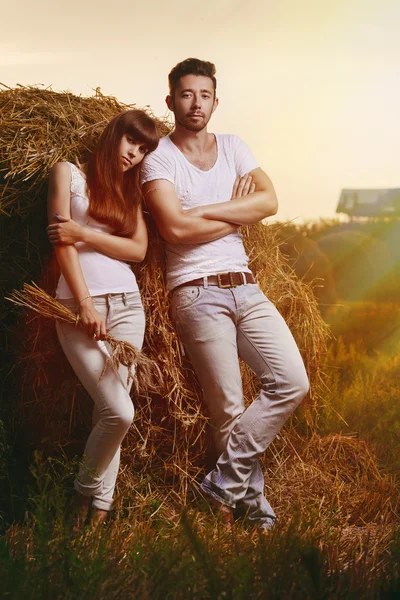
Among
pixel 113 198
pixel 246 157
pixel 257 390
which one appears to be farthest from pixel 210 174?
pixel 257 390

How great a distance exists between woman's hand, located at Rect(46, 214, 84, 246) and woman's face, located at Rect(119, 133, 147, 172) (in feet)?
1.47

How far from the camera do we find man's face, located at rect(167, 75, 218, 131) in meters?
4.27

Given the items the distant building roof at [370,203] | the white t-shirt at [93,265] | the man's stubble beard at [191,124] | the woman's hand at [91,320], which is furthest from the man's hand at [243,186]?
the distant building roof at [370,203]

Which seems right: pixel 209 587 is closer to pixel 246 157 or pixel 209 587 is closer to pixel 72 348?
pixel 72 348

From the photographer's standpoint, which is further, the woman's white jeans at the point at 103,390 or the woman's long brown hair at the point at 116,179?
the woman's long brown hair at the point at 116,179

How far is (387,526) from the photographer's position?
4188mm

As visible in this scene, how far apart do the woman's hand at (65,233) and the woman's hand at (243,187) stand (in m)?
1.04

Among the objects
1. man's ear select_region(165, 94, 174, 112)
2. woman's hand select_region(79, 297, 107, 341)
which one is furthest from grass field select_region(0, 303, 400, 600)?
man's ear select_region(165, 94, 174, 112)

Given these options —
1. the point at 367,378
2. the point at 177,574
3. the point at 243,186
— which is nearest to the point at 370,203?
the point at 367,378

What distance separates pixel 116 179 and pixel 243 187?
836 mm

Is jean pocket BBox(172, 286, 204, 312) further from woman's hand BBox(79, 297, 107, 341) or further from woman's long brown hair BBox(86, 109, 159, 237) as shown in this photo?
woman's hand BBox(79, 297, 107, 341)

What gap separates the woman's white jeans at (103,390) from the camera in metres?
3.59

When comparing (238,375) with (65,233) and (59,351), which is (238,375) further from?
(65,233)

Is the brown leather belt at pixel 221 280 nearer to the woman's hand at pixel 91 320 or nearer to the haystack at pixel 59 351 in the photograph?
the haystack at pixel 59 351
